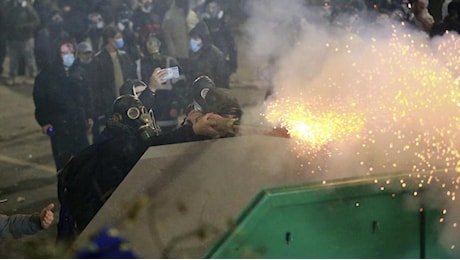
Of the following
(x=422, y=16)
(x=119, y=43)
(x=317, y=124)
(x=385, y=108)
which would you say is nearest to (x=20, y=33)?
(x=119, y=43)

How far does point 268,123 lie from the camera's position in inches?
178

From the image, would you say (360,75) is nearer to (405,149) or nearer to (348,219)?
(405,149)

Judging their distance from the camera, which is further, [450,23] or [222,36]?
[222,36]

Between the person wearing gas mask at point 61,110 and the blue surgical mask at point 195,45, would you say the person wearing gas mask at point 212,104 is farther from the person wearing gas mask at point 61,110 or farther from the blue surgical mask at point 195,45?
the blue surgical mask at point 195,45

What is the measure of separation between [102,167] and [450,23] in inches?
134

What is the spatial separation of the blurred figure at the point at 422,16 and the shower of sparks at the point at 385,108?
1.72 meters

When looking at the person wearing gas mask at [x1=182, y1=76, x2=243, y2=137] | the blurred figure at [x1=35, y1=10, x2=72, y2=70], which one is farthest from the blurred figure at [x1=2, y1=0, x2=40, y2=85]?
the person wearing gas mask at [x1=182, y1=76, x2=243, y2=137]

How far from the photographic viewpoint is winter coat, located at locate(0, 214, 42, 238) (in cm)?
357

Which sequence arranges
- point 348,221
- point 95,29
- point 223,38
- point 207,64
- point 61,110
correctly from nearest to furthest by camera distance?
point 348,221 < point 61,110 < point 207,64 < point 95,29 < point 223,38

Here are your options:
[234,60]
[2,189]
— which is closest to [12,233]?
[2,189]

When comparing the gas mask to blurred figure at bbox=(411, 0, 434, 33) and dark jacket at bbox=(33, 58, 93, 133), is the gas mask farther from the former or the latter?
blurred figure at bbox=(411, 0, 434, 33)

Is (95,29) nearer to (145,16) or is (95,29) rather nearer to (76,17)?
(76,17)

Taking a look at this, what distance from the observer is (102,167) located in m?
4.17

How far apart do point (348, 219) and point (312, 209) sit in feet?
0.56
